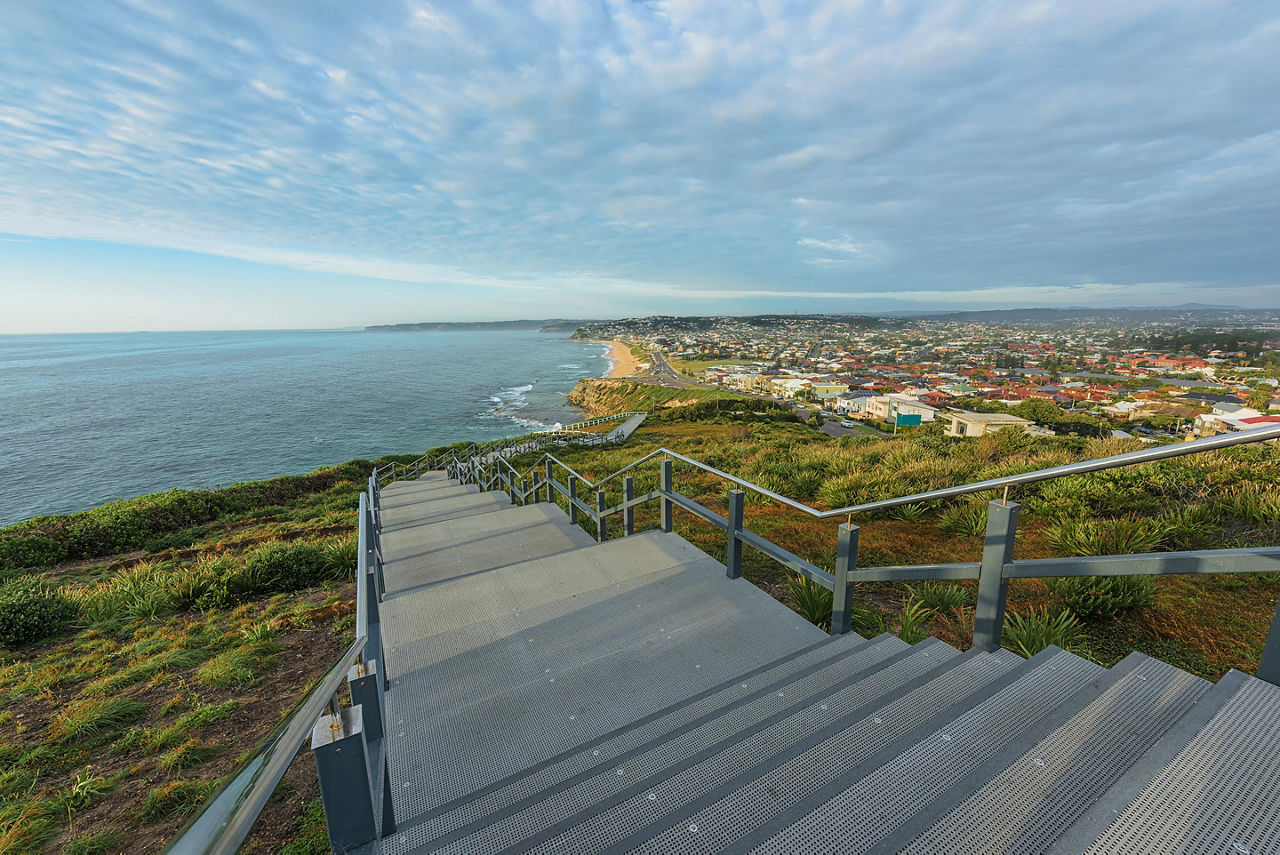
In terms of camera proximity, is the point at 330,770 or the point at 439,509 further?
the point at 439,509

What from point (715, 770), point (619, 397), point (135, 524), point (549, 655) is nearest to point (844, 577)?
point (715, 770)

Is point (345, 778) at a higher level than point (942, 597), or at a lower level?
higher

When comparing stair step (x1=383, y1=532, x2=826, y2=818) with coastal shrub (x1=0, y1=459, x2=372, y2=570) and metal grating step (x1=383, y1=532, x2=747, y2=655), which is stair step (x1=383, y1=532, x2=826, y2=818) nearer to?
metal grating step (x1=383, y1=532, x2=747, y2=655)

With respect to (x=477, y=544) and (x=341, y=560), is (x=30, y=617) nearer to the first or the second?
(x=341, y=560)

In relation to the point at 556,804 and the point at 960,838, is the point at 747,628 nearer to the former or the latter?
the point at 556,804

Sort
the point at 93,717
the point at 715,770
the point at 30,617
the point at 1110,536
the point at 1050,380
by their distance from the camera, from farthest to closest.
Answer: the point at 1050,380, the point at 30,617, the point at 1110,536, the point at 93,717, the point at 715,770

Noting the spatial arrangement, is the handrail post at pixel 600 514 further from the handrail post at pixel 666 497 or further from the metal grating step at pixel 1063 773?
the metal grating step at pixel 1063 773

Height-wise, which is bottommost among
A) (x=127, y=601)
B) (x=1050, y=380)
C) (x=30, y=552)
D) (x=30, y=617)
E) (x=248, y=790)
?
(x=1050, y=380)

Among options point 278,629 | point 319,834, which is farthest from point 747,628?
point 278,629
